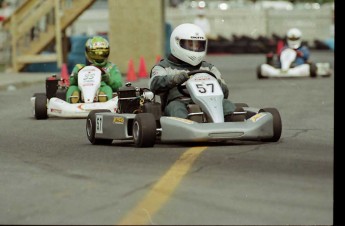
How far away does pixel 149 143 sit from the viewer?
11.9 meters

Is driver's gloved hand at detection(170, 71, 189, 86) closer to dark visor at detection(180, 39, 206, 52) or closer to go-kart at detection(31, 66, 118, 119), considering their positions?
dark visor at detection(180, 39, 206, 52)

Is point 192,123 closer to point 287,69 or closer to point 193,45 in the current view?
point 193,45

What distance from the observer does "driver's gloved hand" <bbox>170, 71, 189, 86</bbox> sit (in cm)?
1245

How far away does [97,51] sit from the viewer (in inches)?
699

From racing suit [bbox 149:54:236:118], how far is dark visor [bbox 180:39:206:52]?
7.1 inches

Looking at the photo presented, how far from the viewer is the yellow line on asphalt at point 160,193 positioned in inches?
293

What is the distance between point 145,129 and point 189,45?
1685 millimetres

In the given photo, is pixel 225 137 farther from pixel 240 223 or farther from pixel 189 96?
pixel 240 223

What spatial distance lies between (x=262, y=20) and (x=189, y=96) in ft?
163

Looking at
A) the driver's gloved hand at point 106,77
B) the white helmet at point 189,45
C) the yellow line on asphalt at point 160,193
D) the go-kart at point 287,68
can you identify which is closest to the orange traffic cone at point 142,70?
the go-kart at point 287,68

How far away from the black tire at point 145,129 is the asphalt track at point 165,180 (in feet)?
0.35

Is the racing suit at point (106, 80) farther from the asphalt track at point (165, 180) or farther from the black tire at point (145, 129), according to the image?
the black tire at point (145, 129)

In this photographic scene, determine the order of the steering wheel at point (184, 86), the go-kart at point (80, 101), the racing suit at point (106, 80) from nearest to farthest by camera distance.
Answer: the steering wheel at point (184, 86) < the go-kart at point (80, 101) < the racing suit at point (106, 80)

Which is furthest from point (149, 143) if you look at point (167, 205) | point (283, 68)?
point (283, 68)
